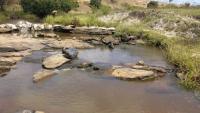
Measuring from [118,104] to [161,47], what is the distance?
814cm

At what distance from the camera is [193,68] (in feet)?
37.6

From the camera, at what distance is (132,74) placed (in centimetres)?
1181

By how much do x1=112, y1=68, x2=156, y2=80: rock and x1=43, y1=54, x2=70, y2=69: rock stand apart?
2069 millimetres

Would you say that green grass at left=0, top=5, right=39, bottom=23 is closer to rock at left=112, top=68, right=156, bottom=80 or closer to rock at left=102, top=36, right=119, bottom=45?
rock at left=102, top=36, right=119, bottom=45

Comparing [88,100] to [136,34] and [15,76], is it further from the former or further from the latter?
[136,34]

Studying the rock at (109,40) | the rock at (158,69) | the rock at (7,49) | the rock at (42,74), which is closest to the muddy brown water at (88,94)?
the rock at (42,74)

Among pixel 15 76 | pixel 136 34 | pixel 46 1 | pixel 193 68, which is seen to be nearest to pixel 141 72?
pixel 193 68

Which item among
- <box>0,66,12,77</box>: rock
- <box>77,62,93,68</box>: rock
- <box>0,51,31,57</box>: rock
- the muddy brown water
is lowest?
the muddy brown water

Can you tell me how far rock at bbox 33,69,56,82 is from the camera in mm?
11284

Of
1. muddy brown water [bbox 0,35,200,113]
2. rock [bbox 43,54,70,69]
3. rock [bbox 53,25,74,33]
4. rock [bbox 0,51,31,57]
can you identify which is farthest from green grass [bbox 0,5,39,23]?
muddy brown water [bbox 0,35,200,113]

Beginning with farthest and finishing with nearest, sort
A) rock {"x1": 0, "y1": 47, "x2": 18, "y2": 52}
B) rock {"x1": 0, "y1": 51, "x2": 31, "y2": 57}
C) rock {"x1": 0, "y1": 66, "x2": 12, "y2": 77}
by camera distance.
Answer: rock {"x1": 0, "y1": 47, "x2": 18, "y2": 52}, rock {"x1": 0, "y1": 51, "x2": 31, "y2": 57}, rock {"x1": 0, "y1": 66, "x2": 12, "y2": 77}

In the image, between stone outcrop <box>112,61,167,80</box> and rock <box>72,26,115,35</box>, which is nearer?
stone outcrop <box>112,61,167,80</box>

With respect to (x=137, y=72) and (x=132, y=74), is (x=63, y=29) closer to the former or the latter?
(x=137, y=72)

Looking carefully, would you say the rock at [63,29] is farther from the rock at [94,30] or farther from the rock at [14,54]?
the rock at [14,54]
